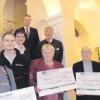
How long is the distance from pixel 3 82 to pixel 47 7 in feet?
9.53

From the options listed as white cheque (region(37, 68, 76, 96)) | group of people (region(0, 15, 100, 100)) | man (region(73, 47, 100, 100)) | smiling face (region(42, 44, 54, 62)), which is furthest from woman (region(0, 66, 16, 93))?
man (region(73, 47, 100, 100))

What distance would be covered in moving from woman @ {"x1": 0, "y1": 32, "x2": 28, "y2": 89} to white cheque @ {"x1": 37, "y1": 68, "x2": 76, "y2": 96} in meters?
0.21

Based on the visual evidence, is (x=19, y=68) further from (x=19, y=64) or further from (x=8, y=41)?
(x=8, y=41)

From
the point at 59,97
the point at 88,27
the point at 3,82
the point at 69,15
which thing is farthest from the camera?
the point at 88,27

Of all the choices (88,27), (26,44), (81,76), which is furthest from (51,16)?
(88,27)

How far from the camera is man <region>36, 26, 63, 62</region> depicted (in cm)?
449

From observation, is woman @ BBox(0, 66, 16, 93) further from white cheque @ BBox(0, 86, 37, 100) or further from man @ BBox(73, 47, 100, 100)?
man @ BBox(73, 47, 100, 100)

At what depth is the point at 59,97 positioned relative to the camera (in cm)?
364

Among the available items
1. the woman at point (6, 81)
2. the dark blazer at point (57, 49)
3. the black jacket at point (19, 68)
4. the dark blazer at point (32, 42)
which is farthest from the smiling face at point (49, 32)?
the woman at point (6, 81)

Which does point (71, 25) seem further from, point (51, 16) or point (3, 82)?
point (3, 82)

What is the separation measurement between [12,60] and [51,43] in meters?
1.42

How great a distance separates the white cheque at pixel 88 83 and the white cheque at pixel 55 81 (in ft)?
0.35

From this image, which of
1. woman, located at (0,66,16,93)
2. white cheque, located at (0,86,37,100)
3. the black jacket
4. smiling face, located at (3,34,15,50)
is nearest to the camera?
white cheque, located at (0,86,37,100)

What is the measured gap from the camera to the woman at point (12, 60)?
3.19 meters
